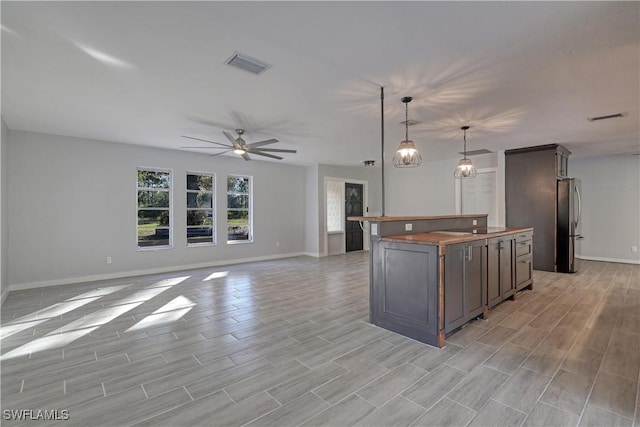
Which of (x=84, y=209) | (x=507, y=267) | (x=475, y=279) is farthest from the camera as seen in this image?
(x=84, y=209)

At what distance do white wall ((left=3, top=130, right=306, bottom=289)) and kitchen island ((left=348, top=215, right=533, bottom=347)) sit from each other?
476cm

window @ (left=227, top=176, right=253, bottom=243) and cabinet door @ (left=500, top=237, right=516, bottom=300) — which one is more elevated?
window @ (left=227, top=176, right=253, bottom=243)

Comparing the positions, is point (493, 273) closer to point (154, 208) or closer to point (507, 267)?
point (507, 267)

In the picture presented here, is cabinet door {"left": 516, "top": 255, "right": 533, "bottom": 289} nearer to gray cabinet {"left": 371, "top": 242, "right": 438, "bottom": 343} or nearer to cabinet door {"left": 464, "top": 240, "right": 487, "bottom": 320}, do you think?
cabinet door {"left": 464, "top": 240, "right": 487, "bottom": 320}

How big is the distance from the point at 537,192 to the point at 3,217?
9142 millimetres

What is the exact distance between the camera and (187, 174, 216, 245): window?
6.65 m

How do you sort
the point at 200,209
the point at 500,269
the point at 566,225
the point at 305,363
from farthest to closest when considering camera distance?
the point at 200,209, the point at 566,225, the point at 500,269, the point at 305,363

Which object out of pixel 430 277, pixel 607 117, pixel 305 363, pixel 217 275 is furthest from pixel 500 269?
pixel 217 275

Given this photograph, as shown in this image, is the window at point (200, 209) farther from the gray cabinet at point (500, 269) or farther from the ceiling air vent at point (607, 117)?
the ceiling air vent at point (607, 117)

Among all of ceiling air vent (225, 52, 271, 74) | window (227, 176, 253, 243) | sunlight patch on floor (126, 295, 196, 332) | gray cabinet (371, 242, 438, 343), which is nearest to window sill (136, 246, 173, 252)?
window (227, 176, 253, 243)

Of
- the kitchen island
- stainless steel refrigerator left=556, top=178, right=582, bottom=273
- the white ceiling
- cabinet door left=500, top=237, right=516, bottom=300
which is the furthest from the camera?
stainless steel refrigerator left=556, top=178, right=582, bottom=273

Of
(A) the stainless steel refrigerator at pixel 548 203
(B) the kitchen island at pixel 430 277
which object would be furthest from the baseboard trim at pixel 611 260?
(B) the kitchen island at pixel 430 277

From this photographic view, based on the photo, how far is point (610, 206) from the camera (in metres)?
7.07

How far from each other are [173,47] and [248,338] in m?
2.65
